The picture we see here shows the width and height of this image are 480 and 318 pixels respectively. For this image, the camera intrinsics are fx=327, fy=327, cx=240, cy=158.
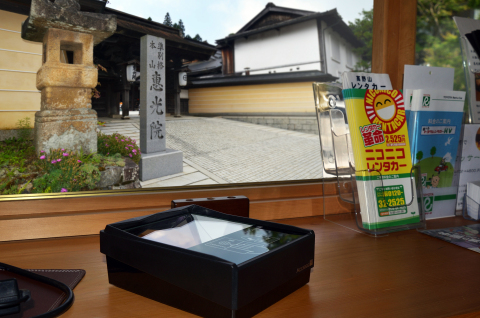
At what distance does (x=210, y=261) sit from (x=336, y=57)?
1.13 m

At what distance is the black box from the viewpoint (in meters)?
0.45

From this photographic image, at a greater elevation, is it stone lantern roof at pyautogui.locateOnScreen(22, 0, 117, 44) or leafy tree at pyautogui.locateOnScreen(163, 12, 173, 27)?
leafy tree at pyautogui.locateOnScreen(163, 12, 173, 27)

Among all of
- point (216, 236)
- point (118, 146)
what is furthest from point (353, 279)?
point (118, 146)

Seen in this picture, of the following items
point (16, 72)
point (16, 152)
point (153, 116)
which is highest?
point (16, 72)

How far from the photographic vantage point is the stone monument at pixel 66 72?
92cm

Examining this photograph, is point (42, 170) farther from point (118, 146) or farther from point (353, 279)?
point (353, 279)

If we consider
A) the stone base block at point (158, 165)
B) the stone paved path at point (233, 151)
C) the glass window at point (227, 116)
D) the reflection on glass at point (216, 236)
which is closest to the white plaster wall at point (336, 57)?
the glass window at point (227, 116)

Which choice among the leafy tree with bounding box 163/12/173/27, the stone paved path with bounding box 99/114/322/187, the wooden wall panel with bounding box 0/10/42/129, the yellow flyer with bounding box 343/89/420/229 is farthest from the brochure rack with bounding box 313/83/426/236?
the wooden wall panel with bounding box 0/10/42/129

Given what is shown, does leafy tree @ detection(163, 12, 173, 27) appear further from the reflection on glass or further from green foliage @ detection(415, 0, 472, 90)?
green foliage @ detection(415, 0, 472, 90)

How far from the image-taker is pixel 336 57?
4.39 ft

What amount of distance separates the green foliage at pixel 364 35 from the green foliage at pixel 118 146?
0.97 metres

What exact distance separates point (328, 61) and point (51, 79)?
39.1 inches

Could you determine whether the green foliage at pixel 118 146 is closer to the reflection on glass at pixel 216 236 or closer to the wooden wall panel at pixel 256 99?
the wooden wall panel at pixel 256 99

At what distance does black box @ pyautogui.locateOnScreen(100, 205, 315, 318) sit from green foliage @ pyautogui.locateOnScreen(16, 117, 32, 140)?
51 centimetres
